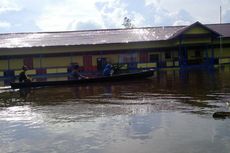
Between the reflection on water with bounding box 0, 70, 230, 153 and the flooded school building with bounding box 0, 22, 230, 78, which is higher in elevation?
the flooded school building with bounding box 0, 22, 230, 78

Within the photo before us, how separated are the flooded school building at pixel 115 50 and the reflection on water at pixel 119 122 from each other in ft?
53.4

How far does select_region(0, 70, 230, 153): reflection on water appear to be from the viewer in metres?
8.86

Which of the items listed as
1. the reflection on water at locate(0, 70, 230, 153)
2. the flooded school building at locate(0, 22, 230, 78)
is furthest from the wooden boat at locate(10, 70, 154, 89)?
the flooded school building at locate(0, 22, 230, 78)

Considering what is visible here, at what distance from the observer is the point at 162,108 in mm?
13148

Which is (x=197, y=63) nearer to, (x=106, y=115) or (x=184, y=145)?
(x=106, y=115)

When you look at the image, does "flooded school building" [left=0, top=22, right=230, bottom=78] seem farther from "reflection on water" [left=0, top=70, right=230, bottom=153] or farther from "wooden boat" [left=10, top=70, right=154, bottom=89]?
"reflection on water" [left=0, top=70, right=230, bottom=153]

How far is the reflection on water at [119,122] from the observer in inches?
349

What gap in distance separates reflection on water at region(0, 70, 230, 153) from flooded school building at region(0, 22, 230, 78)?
16.3 metres

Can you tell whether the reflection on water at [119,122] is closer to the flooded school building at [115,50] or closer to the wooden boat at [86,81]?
the wooden boat at [86,81]

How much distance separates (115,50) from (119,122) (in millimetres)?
24327

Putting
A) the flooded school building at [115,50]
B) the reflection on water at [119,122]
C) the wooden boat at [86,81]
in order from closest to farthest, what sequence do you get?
the reflection on water at [119,122]
the wooden boat at [86,81]
the flooded school building at [115,50]

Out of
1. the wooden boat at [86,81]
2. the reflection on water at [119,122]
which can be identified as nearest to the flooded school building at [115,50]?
the wooden boat at [86,81]

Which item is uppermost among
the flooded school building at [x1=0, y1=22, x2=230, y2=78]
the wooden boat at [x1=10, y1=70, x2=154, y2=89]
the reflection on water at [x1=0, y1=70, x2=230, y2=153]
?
the flooded school building at [x1=0, y1=22, x2=230, y2=78]

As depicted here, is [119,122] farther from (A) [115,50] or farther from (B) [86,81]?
(A) [115,50]
